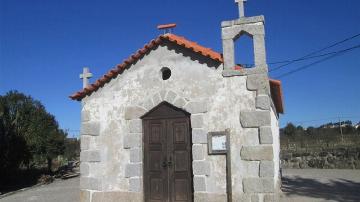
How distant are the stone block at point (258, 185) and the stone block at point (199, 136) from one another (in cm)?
128

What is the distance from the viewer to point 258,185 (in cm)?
801

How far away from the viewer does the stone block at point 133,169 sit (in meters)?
9.09

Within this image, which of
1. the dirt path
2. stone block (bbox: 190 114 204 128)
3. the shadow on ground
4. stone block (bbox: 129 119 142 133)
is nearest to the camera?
stone block (bbox: 190 114 204 128)

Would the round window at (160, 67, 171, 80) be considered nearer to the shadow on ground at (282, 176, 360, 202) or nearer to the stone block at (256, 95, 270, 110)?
the stone block at (256, 95, 270, 110)

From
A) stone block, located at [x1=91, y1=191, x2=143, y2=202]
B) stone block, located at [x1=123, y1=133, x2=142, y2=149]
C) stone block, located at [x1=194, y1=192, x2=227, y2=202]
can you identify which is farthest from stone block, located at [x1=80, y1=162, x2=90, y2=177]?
stone block, located at [x1=194, y1=192, x2=227, y2=202]

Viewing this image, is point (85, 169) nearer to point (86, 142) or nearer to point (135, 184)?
point (86, 142)

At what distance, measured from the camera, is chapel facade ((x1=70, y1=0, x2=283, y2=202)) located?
26.9 ft

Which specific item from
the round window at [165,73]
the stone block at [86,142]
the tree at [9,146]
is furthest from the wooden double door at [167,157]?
the tree at [9,146]

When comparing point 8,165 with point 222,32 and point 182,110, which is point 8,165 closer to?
point 182,110

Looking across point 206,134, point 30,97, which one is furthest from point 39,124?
point 206,134

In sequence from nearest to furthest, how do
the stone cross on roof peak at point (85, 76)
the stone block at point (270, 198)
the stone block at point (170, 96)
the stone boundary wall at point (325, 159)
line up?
the stone block at point (270, 198)
the stone block at point (170, 96)
the stone cross on roof peak at point (85, 76)
the stone boundary wall at point (325, 159)

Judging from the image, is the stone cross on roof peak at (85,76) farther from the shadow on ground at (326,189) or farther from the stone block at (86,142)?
the shadow on ground at (326,189)

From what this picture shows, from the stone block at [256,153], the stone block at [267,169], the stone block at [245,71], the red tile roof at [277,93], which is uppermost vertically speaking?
the stone block at [245,71]

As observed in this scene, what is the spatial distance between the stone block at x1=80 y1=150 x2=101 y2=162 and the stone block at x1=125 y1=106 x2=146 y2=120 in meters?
1.25
